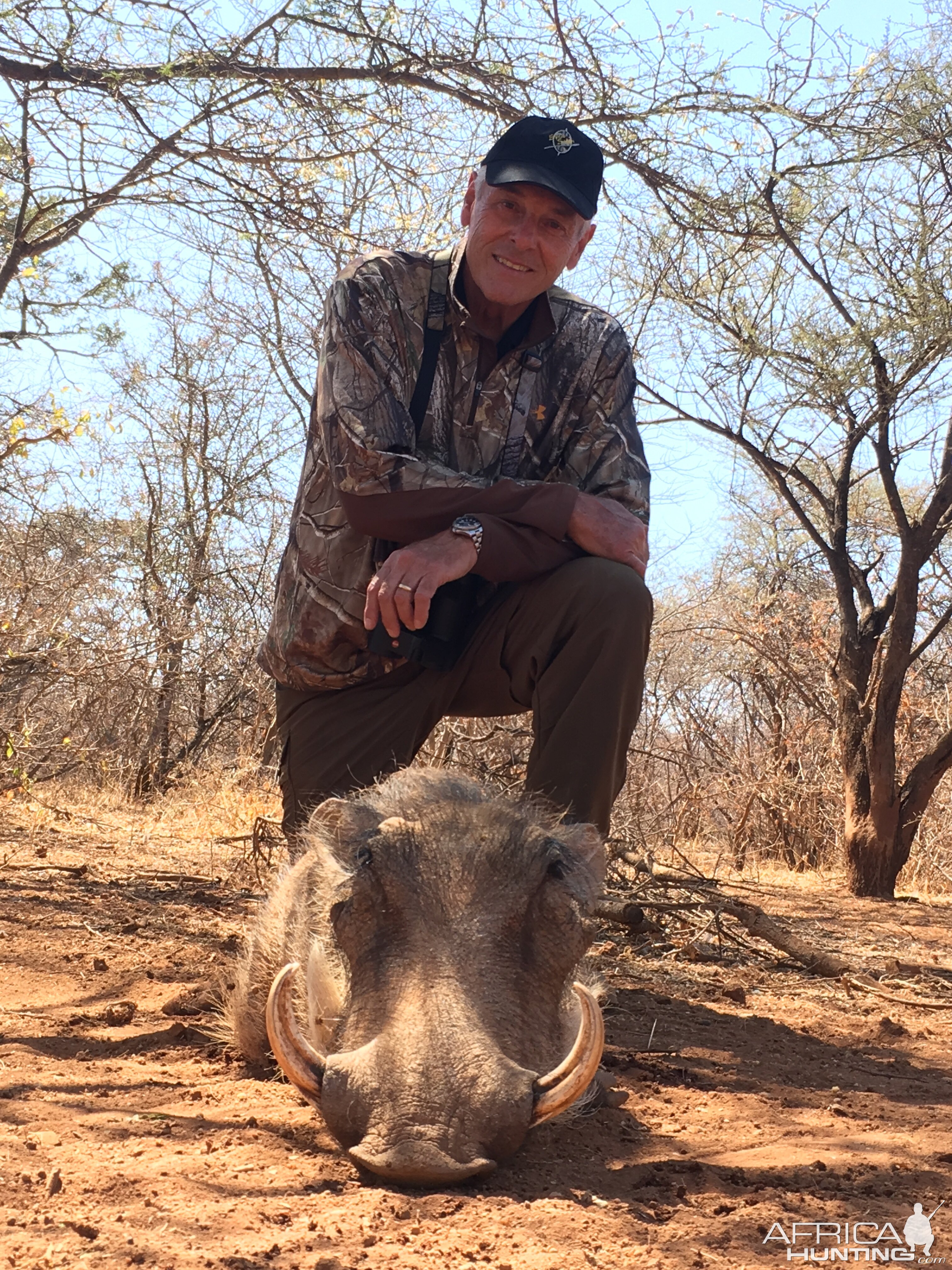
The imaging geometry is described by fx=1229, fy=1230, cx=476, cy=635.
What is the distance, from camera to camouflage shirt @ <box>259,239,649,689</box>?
3166mm

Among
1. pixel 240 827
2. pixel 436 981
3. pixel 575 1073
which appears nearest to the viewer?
pixel 575 1073

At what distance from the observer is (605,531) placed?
3.11 meters

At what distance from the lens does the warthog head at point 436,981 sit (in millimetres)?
1702

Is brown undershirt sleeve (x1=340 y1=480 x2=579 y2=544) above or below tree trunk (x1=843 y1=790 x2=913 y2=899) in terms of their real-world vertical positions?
above

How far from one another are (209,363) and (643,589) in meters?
9.13

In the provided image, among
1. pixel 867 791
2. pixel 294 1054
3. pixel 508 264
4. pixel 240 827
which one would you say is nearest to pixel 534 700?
pixel 508 264

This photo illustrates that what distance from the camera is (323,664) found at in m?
3.32

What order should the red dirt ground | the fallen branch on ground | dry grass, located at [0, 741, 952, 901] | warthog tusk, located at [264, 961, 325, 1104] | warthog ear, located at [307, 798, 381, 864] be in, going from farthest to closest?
1. dry grass, located at [0, 741, 952, 901]
2. the fallen branch on ground
3. warthog ear, located at [307, 798, 381, 864]
4. warthog tusk, located at [264, 961, 325, 1104]
5. the red dirt ground

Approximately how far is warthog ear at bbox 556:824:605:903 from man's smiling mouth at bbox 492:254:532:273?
1519mm

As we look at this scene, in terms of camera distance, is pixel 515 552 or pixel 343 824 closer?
pixel 343 824

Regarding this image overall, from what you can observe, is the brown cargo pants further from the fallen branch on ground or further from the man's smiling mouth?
the fallen branch on ground

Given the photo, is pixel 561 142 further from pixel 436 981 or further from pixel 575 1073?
pixel 575 1073

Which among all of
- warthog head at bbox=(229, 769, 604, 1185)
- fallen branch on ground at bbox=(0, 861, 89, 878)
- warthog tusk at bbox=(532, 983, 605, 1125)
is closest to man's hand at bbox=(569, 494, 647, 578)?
warthog head at bbox=(229, 769, 604, 1185)

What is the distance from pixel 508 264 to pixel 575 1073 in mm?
2141
